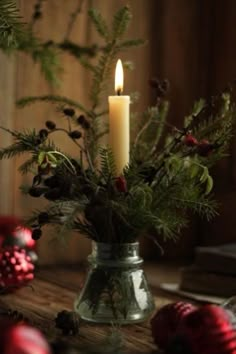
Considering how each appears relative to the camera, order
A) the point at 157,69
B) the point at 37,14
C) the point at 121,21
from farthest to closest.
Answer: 1. the point at 157,69
2. the point at 37,14
3. the point at 121,21

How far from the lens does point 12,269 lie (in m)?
1.18

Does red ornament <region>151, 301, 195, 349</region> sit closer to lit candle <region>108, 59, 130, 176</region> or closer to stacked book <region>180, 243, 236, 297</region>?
lit candle <region>108, 59, 130, 176</region>

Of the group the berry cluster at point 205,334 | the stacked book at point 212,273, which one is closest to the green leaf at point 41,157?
the berry cluster at point 205,334

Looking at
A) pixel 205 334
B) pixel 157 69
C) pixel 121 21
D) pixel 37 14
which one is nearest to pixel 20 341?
pixel 205 334

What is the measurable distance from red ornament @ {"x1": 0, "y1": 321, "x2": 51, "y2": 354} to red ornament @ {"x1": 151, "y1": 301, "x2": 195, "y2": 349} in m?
0.21

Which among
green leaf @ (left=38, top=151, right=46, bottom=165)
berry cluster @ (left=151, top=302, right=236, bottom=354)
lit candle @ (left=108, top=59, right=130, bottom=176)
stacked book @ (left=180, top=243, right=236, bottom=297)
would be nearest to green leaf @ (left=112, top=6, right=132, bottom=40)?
lit candle @ (left=108, top=59, right=130, bottom=176)

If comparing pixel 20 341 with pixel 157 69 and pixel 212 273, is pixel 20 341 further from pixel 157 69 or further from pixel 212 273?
pixel 157 69

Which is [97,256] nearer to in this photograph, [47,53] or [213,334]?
[213,334]

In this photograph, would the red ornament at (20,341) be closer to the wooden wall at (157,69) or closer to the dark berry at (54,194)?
the dark berry at (54,194)

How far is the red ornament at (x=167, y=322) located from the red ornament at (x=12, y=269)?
347 mm

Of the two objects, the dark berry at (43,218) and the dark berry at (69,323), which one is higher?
the dark berry at (43,218)

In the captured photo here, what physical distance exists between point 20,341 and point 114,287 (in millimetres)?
325

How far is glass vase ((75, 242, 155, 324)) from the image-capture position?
1004mm

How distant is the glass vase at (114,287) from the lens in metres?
1.00
